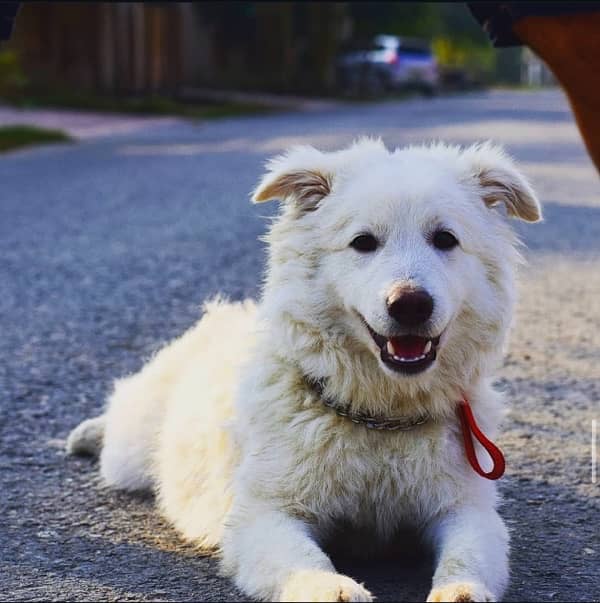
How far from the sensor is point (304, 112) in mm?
33406

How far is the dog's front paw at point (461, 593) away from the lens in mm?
3004

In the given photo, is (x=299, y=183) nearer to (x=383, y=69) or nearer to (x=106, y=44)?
(x=106, y=44)

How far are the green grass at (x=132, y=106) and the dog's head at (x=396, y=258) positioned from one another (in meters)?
25.4

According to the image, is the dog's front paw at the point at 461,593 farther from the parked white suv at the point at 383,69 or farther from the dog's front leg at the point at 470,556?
the parked white suv at the point at 383,69

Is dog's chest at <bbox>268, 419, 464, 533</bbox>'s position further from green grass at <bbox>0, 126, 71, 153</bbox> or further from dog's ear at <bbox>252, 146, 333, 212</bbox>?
green grass at <bbox>0, 126, 71, 153</bbox>

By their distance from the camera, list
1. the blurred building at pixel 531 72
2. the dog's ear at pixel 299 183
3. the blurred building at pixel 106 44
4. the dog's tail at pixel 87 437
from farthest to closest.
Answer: the blurred building at pixel 531 72, the blurred building at pixel 106 44, the dog's tail at pixel 87 437, the dog's ear at pixel 299 183

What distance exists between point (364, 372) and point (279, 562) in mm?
699

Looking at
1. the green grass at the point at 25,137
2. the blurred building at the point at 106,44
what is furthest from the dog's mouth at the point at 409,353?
the blurred building at the point at 106,44

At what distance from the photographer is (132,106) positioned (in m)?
31.0

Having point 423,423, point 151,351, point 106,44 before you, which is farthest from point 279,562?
point 106,44

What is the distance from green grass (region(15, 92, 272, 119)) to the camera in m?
30.2

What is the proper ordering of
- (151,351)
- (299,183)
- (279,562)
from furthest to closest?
(151,351) < (299,183) < (279,562)

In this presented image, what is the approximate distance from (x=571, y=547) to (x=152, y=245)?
6976mm

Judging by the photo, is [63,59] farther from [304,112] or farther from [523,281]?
[523,281]
